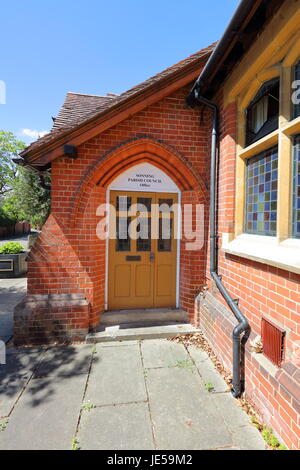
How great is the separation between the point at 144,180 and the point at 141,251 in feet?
4.51

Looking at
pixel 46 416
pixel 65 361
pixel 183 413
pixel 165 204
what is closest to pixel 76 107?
pixel 165 204

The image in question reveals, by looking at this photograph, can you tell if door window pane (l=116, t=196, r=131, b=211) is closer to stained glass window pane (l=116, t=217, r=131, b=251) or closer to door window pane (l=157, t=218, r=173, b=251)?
stained glass window pane (l=116, t=217, r=131, b=251)

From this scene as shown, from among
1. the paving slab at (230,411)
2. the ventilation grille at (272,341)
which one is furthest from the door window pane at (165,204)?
the paving slab at (230,411)

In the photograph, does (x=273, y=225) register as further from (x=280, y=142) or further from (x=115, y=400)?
(x=115, y=400)

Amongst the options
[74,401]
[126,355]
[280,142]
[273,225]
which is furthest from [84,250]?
[280,142]

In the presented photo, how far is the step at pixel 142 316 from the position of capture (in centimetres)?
403

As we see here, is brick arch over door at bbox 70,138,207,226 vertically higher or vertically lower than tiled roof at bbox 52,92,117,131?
lower

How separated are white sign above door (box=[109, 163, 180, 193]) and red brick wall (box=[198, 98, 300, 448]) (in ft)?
3.50

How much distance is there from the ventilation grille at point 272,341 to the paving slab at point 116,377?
148cm

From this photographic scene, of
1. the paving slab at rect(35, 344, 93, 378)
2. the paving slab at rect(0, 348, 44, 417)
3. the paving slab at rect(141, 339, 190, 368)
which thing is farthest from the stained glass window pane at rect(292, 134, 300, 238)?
the paving slab at rect(0, 348, 44, 417)

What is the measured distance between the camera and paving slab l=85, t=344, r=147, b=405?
256cm

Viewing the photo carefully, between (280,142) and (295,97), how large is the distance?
1.47 feet

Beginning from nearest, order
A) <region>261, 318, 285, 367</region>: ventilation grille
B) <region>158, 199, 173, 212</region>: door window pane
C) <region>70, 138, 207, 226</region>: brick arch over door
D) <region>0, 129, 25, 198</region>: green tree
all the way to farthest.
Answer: <region>261, 318, 285, 367</region>: ventilation grille → <region>70, 138, 207, 226</region>: brick arch over door → <region>158, 199, 173, 212</region>: door window pane → <region>0, 129, 25, 198</region>: green tree
